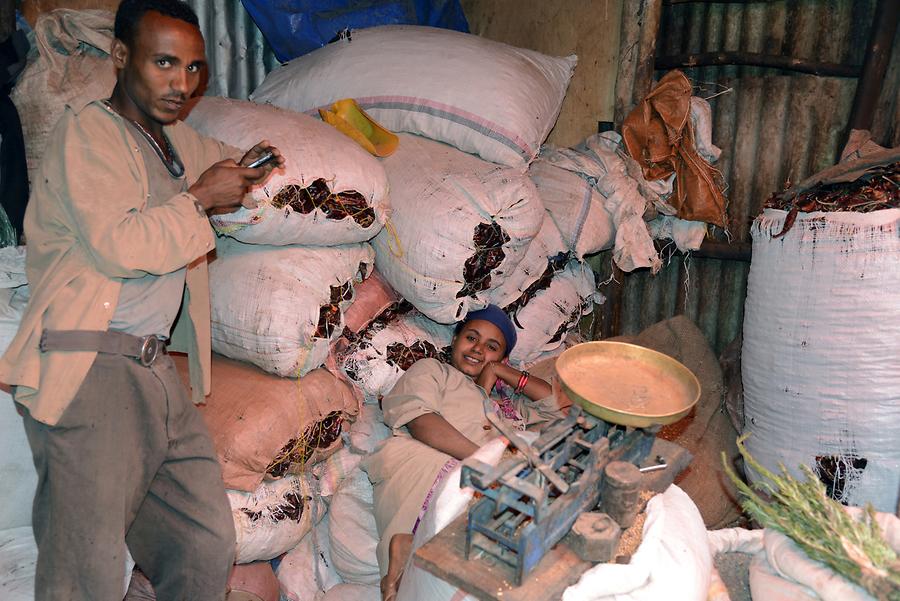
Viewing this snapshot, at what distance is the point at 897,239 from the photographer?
2330mm

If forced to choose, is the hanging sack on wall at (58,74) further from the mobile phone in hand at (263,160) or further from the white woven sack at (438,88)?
the mobile phone in hand at (263,160)

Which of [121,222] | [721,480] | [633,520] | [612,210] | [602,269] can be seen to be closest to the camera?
[633,520]

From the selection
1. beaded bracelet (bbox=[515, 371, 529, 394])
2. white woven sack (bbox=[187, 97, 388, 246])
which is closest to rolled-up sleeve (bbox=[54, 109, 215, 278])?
white woven sack (bbox=[187, 97, 388, 246])

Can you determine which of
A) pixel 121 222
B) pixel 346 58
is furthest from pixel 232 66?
pixel 121 222

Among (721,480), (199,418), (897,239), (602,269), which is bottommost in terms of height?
(721,480)

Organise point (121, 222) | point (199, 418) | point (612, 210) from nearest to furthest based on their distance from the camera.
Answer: point (121, 222) → point (199, 418) → point (612, 210)

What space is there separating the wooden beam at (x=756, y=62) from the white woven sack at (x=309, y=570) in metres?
2.48

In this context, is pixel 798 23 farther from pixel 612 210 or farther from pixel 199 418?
pixel 199 418

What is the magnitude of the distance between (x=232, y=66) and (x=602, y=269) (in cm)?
217

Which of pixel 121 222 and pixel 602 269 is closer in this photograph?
pixel 121 222

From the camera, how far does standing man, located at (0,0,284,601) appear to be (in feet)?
5.57

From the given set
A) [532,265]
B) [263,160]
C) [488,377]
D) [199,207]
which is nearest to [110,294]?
[199,207]

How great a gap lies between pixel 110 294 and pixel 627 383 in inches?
48.8

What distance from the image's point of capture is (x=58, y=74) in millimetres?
2527
